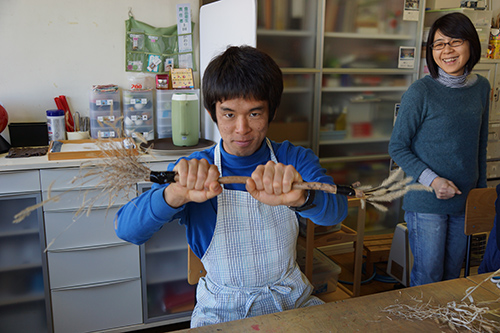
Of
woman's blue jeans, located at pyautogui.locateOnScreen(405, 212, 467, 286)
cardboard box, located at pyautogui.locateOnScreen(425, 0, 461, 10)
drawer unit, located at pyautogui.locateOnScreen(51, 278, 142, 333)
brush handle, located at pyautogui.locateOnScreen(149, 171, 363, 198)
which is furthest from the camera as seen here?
cardboard box, located at pyautogui.locateOnScreen(425, 0, 461, 10)

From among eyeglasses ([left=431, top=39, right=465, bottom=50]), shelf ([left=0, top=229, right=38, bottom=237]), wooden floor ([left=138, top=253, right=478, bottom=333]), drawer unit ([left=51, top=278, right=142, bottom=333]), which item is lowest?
wooden floor ([left=138, top=253, right=478, bottom=333])

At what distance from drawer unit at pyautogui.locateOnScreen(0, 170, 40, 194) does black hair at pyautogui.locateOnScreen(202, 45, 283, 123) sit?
4.13 ft

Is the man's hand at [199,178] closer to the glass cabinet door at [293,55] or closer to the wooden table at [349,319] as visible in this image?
the wooden table at [349,319]

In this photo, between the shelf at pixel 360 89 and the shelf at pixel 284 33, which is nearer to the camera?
the shelf at pixel 284 33

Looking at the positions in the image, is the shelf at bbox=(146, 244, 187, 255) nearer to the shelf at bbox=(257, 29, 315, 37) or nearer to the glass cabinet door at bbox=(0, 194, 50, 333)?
the glass cabinet door at bbox=(0, 194, 50, 333)

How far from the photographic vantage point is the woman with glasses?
192 centimetres

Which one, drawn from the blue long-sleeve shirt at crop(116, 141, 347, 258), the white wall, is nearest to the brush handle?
the blue long-sleeve shirt at crop(116, 141, 347, 258)

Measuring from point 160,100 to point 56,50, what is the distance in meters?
0.68

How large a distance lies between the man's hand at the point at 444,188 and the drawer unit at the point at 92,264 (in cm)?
160

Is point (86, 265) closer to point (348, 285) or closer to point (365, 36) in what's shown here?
point (348, 285)

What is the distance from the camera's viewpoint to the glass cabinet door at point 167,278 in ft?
7.84

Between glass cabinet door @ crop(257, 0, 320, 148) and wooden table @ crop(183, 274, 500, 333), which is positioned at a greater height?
glass cabinet door @ crop(257, 0, 320, 148)

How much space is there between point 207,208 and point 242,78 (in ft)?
1.40

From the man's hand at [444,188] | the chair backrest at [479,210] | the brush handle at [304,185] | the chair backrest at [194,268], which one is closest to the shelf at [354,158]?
the man's hand at [444,188]
